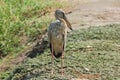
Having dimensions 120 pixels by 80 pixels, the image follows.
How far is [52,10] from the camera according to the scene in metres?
13.4

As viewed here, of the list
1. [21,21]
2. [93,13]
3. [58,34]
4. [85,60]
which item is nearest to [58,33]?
[58,34]

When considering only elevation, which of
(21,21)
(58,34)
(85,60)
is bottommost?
(85,60)

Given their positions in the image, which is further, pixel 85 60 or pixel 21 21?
pixel 21 21

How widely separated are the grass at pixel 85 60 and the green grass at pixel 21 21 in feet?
5.86

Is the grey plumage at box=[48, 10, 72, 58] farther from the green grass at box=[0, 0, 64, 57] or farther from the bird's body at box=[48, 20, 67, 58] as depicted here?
the green grass at box=[0, 0, 64, 57]

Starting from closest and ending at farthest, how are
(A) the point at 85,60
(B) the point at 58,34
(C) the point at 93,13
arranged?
(B) the point at 58,34
(A) the point at 85,60
(C) the point at 93,13

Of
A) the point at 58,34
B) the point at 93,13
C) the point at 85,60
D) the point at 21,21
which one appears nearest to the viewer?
the point at 58,34

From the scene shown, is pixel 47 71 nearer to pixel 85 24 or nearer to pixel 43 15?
pixel 85 24

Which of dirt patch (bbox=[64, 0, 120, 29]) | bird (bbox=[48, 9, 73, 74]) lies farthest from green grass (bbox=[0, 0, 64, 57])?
bird (bbox=[48, 9, 73, 74])

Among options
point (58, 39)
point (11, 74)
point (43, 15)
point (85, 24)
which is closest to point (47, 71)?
point (58, 39)

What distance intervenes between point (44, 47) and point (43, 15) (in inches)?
118

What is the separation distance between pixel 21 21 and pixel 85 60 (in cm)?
436

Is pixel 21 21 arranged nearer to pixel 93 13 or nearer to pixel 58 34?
pixel 93 13

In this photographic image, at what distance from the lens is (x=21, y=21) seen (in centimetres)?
1287
